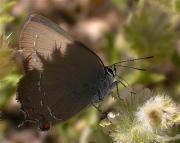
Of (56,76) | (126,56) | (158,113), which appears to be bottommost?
(158,113)

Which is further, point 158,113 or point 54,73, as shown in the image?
point 54,73

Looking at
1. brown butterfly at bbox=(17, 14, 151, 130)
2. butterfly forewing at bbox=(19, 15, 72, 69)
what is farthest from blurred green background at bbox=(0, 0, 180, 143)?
butterfly forewing at bbox=(19, 15, 72, 69)

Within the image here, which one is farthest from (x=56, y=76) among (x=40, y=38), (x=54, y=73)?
(x=40, y=38)

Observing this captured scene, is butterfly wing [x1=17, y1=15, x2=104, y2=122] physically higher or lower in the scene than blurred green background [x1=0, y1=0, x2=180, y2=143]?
lower

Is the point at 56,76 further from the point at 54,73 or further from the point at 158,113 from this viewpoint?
the point at 158,113

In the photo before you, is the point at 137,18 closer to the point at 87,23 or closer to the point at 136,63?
the point at 136,63

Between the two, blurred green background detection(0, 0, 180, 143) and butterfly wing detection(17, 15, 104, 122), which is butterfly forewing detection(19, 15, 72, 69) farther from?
blurred green background detection(0, 0, 180, 143)

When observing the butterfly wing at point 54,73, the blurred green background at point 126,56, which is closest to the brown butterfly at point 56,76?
the butterfly wing at point 54,73

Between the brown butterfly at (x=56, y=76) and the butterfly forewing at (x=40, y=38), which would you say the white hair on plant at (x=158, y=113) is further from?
the butterfly forewing at (x=40, y=38)
